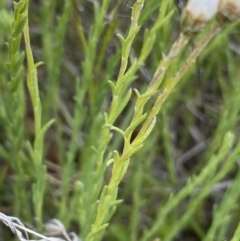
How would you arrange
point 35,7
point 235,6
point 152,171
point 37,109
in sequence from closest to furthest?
point 235,6 < point 37,109 < point 152,171 < point 35,7

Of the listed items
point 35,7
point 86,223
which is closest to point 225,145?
point 86,223

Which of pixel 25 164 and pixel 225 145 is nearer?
pixel 225 145

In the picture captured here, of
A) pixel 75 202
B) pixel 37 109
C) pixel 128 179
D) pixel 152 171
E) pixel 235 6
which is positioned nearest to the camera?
pixel 235 6

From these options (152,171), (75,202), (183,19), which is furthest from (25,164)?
(183,19)

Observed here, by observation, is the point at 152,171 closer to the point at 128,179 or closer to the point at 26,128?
the point at 128,179

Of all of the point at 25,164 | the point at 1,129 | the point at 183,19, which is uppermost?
the point at 183,19

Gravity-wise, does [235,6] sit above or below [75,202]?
above
